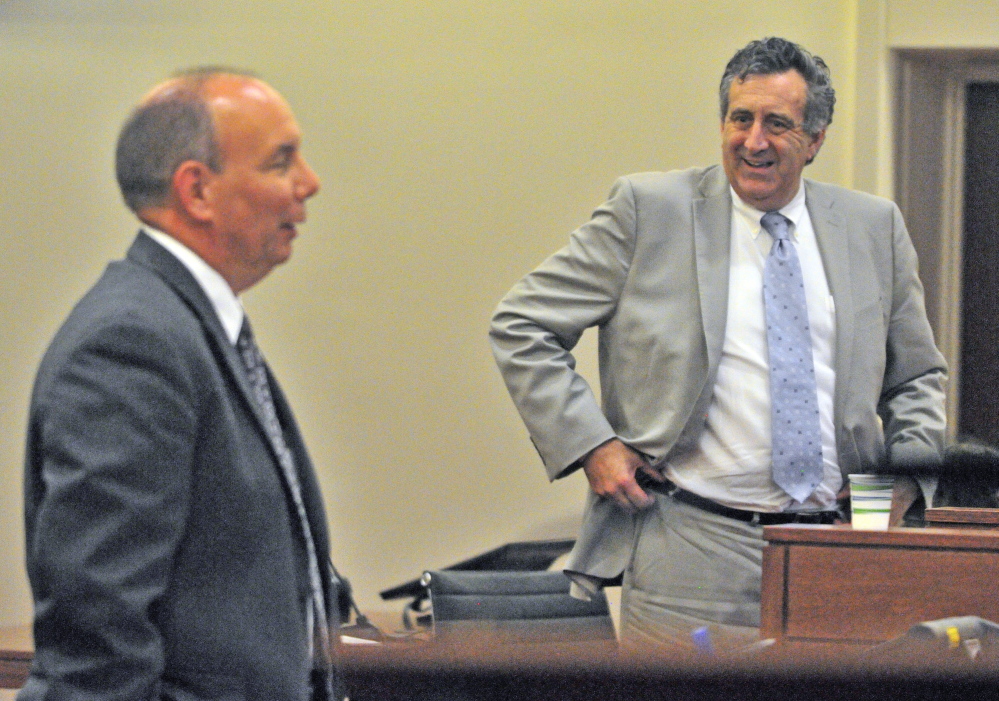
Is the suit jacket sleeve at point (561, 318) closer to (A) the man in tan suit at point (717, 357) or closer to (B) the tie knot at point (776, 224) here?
(A) the man in tan suit at point (717, 357)

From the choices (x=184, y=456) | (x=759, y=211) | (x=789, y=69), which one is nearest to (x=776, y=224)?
(x=759, y=211)

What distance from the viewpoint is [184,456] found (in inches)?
54.7

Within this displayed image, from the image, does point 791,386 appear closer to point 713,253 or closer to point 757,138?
point 713,253

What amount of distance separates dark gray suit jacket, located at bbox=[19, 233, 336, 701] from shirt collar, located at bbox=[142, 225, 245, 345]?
0.05ft

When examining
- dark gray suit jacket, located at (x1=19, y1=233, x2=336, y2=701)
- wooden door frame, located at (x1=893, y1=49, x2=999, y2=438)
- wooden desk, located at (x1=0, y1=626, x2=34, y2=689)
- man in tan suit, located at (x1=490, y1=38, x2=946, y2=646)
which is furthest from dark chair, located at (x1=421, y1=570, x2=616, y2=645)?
dark gray suit jacket, located at (x1=19, y1=233, x2=336, y2=701)

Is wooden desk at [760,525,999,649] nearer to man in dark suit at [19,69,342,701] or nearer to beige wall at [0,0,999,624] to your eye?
man in dark suit at [19,69,342,701]

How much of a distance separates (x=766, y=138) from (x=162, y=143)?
4.56 feet

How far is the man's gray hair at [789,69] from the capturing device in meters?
2.61

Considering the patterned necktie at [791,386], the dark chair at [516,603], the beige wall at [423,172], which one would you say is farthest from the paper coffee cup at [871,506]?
the beige wall at [423,172]

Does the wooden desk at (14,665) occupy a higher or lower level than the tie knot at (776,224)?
lower

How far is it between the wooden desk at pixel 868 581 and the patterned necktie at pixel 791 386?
0.51 meters

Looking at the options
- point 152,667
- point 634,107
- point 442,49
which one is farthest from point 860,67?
point 152,667

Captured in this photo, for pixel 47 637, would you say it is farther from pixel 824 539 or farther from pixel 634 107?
pixel 634 107

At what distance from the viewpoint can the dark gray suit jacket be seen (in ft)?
4.31
